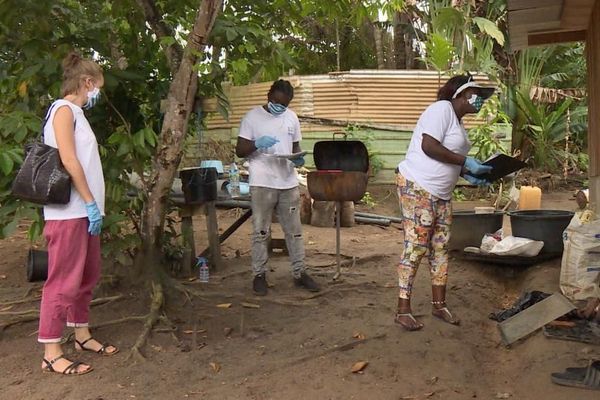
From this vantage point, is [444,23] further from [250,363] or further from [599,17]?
[250,363]

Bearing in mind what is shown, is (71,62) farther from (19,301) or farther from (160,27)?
(19,301)

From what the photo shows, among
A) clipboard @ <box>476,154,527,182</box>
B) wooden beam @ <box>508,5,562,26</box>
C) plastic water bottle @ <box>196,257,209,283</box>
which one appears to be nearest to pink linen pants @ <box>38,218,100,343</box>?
plastic water bottle @ <box>196,257,209,283</box>

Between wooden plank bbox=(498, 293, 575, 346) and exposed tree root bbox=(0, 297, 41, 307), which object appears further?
exposed tree root bbox=(0, 297, 41, 307)

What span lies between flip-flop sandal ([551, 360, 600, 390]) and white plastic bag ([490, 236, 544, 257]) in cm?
259

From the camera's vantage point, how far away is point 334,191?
229 inches

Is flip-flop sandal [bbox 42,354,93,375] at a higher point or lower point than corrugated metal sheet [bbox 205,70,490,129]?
lower

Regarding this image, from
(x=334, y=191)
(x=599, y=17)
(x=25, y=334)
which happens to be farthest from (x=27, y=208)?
(x=599, y=17)

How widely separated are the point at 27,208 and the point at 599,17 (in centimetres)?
465

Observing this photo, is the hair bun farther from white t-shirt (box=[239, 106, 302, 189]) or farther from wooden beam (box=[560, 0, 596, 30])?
wooden beam (box=[560, 0, 596, 30])

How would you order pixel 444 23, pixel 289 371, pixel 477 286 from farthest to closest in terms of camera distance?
pixel 444 23 < pixel 477 286 < pixel 289 371

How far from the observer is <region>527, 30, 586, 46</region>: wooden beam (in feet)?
21.1

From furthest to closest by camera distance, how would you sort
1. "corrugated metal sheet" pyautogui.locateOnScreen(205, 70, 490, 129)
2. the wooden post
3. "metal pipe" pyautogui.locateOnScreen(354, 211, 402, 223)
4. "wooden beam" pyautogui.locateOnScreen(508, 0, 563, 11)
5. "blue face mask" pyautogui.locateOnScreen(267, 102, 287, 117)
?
"corrugated metal sheet" pyautogui.locateOnScreen(205, 70, 490, 129), "metal pipe" pyautogui.locateOnScreen(354, 211, 402, 223), the wooden post, "blue face mask" pyautogui.locateOnScreen(267, 102, 287, 117), "wooden beam" pyautogui.locateOnScreen(508, 0, 563, 11)

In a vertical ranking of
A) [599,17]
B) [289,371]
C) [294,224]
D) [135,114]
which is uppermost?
[599,17]

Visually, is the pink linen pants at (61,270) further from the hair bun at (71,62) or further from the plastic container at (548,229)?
the plastic container at (548,229)
